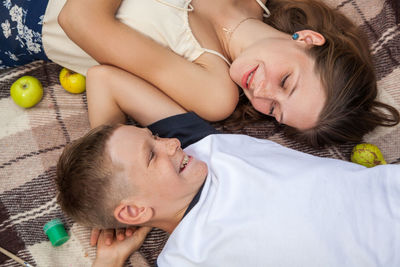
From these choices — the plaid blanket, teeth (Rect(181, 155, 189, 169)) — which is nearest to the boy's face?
teeth (Rect(181, 155, 189, 169))

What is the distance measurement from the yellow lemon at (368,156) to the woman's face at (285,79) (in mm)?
311

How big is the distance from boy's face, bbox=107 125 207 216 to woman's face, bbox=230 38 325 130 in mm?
443

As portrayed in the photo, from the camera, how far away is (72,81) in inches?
71.9

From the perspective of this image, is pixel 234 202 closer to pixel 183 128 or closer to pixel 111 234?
pixel 183 128

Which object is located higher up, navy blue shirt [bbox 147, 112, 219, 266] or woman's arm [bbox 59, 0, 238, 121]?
woman's arm [bbox 59, 0, 238, 121]

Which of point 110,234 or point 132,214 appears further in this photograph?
point 110,234

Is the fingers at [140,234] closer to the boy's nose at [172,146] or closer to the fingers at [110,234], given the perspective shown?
the fingers at [110,234]

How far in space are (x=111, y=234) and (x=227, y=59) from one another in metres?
0.98

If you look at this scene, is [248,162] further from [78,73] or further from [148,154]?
[78,73]

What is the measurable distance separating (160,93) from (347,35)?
1.00 m

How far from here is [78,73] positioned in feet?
6.06

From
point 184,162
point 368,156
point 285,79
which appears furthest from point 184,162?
point 368,156

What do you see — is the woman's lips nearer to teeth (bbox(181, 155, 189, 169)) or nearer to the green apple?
teeth (bbox(181, 155, 189, 169))

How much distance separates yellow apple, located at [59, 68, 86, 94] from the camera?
5.99ft
